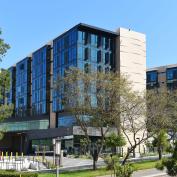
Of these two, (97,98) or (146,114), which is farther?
(146,114)

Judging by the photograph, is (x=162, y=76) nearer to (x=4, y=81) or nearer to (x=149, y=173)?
(x=149, y=173)

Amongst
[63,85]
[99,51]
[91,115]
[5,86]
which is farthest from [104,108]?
[99,51]

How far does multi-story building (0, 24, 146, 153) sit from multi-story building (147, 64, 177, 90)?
29.9 meters

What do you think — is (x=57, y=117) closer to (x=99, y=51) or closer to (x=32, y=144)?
(x=32, y=144)

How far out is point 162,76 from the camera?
133500 mm

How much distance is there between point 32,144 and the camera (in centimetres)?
9944

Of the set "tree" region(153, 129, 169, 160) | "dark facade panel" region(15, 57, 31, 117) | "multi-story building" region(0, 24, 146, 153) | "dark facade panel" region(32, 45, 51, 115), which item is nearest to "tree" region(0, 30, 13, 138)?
"tree" region(153, 129, 169, 160)

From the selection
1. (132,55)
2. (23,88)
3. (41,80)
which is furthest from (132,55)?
(23,88)

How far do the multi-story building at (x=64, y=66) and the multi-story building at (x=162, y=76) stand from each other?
29.9 meters

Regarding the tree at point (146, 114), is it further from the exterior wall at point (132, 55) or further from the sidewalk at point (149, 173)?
the exterior wall at point (132, 55)

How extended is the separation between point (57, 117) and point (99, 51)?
56.5 feet

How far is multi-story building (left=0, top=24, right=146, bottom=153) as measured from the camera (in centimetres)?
9350

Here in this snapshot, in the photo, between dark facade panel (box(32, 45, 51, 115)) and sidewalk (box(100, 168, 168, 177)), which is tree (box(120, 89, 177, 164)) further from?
dark facade panel (box(32, 45, 51, 115))

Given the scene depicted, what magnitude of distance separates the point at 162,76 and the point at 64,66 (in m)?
45.1
